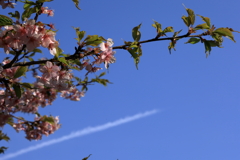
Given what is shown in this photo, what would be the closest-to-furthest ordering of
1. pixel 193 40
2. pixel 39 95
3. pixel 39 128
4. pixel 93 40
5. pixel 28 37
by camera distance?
pixel 28 37 → pixel 93 40 → pixel 193 40 → pixel 39 95 → pixel 39 128

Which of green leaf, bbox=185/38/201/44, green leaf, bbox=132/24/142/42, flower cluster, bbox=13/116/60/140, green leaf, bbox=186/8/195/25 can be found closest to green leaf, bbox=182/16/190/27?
green leaf, bbox=186/8/195/25

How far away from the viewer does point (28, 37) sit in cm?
235

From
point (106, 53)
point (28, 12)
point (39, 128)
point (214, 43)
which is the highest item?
point (39, 128)

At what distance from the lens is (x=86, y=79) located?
4719mm

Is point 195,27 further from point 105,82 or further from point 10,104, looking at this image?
point 10,104

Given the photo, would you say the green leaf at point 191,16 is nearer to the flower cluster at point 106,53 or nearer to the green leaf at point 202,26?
the green leaf at point 202,26

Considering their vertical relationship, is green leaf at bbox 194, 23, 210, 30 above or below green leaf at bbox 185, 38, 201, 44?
above

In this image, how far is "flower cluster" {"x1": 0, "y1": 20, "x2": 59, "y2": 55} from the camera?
2320mm

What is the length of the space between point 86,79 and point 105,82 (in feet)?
1.70

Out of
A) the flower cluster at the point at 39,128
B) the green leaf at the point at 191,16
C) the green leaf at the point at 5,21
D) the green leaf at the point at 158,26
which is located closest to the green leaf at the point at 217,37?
the green leaf at the point at 191,16

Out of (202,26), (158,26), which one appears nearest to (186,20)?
(202,26)

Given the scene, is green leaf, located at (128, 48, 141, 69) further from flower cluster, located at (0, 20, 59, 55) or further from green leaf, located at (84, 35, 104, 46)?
flower cluster, located at (0, 20, 59, 55)

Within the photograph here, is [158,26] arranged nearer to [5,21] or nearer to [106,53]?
[106,53]

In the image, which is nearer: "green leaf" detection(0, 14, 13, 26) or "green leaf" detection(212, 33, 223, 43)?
"green leaf" detection(0, 14, 13, 26)
